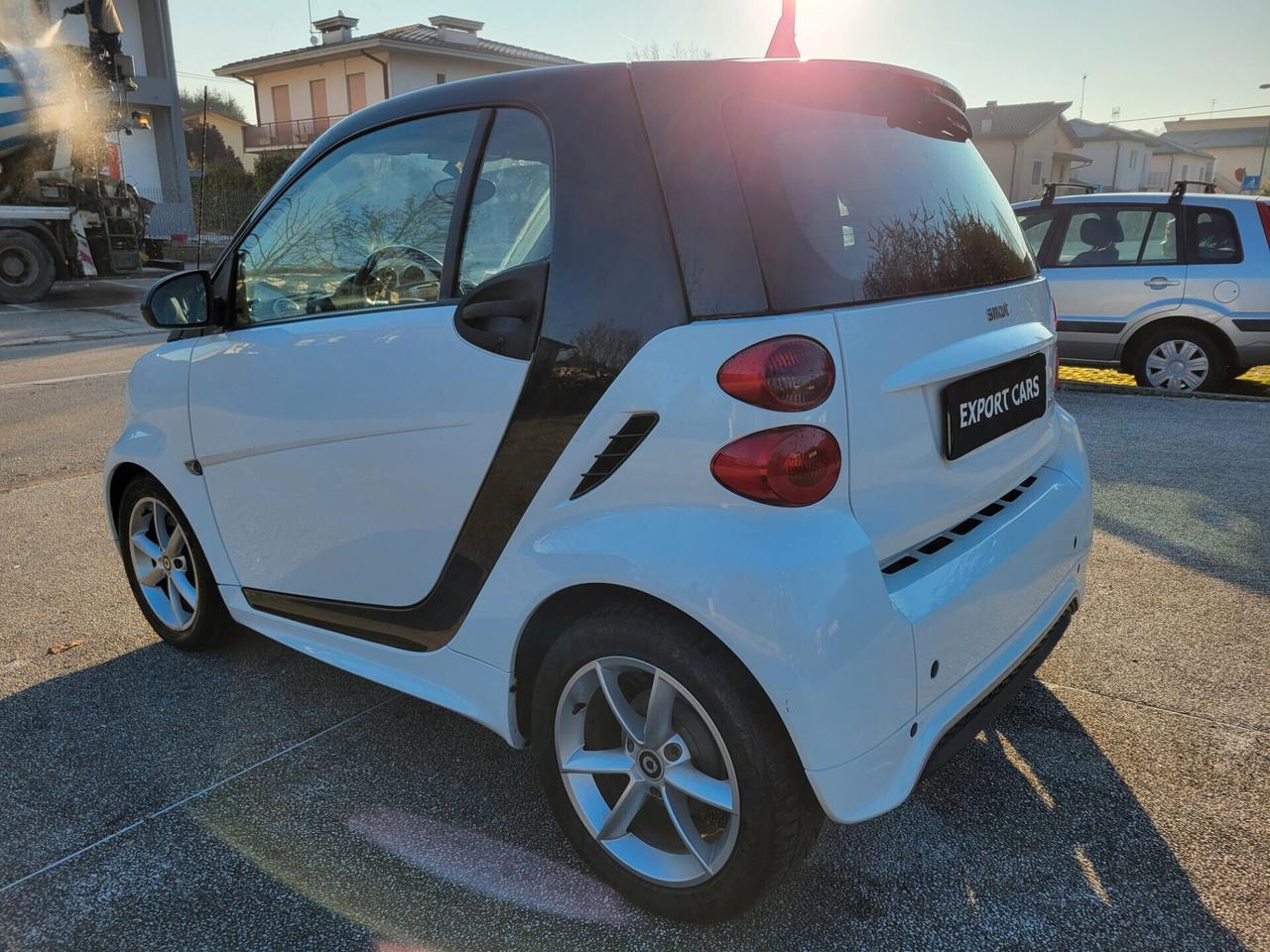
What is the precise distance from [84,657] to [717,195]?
2901mm

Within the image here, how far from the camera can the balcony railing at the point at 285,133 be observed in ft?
139

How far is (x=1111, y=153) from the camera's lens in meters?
65.1

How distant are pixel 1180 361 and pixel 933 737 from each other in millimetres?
7193

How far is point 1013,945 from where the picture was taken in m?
1.98

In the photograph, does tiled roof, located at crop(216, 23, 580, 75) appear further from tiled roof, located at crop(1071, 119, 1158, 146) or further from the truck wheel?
tiled roof, located at crop(1071, 119, 1158, 146)

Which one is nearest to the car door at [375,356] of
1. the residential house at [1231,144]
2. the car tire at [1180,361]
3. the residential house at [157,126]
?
the car tire at [1180,361]

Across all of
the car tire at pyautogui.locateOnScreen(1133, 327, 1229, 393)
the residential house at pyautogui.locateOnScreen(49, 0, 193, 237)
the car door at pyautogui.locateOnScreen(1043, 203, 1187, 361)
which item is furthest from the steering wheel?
the residential house at pyautogui.locateOnScreen(49, 0, 193, 237)

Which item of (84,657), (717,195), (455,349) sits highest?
(717,195)

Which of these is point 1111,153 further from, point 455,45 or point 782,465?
point 782,465

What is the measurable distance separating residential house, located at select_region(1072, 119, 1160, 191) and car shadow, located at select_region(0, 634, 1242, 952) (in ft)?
232

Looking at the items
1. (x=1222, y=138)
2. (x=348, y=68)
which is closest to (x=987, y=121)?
(x=348, y=68)

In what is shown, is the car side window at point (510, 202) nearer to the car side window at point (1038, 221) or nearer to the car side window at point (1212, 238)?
the car side window at point (1038, 221)

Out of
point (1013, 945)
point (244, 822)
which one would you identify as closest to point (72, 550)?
point (244, 822)

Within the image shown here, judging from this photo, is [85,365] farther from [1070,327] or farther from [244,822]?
[1070,327]
